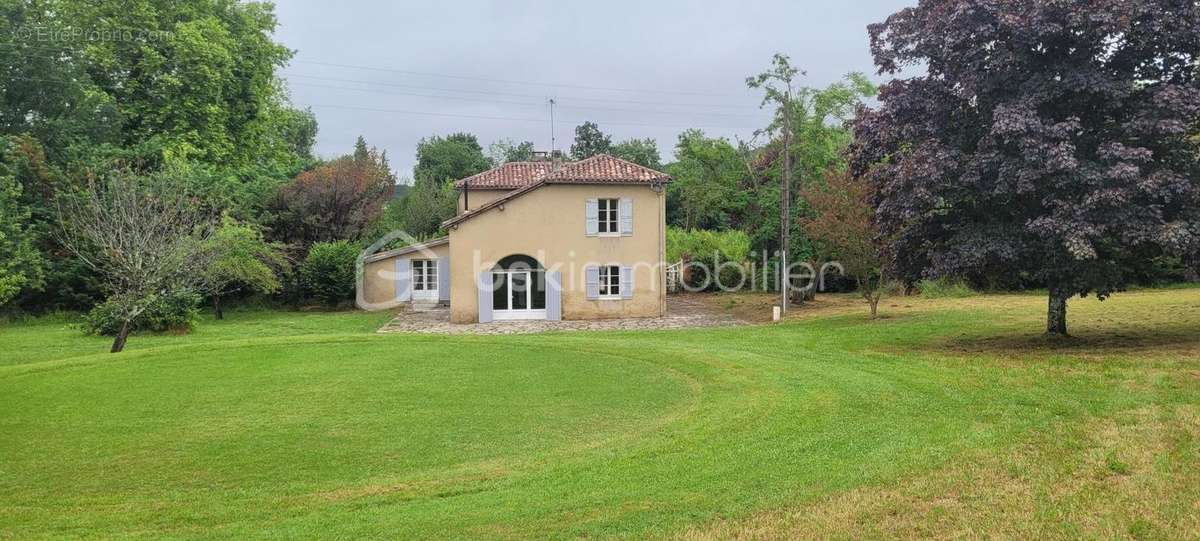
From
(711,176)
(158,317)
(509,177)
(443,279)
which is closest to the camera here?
(158,317)

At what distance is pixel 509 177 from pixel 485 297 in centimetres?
702

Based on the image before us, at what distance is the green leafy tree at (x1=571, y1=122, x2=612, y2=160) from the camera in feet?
220

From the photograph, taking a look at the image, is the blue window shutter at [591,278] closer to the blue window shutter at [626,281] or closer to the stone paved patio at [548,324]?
the blue window shutter at [626,281]

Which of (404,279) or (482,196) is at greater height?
(482,196)

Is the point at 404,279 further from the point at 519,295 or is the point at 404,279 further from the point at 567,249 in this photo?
the point at 567,249

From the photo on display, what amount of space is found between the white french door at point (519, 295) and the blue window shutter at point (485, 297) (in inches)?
11.7

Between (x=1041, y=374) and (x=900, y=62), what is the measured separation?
24.0 ft

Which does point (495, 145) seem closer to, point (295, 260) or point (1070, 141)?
point (295, 260)

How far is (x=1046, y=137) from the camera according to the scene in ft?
47.2

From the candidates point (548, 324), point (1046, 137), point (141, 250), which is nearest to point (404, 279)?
point (548, 324)

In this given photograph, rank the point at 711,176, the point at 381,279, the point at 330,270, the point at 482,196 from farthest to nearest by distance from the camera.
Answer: the point at 711,176 → the point at 381,279 → the point at 330,270 → the point at 482,196

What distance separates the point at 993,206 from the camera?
641 inches

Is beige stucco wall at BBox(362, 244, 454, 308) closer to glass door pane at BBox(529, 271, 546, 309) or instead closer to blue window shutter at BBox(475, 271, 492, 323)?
blue window shutter at BBox(475, 271, 492, 323)

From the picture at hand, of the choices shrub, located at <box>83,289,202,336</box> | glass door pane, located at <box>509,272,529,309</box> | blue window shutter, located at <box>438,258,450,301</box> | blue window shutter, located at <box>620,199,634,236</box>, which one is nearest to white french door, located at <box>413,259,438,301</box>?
blue window shutter, located at <box>438,258,450,301</box>
